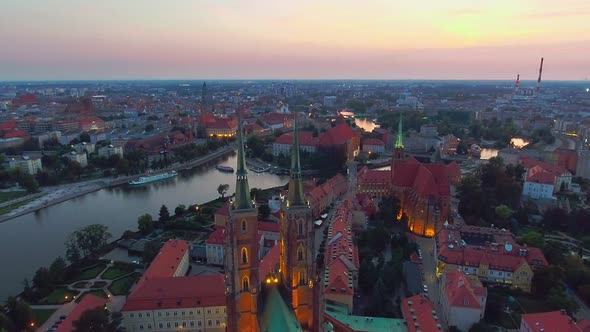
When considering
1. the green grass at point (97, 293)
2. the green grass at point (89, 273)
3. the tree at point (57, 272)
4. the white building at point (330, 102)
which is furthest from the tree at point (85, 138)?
the white building at point (330, 102)

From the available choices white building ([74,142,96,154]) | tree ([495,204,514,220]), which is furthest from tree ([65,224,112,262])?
white building ([74,142,96,154])

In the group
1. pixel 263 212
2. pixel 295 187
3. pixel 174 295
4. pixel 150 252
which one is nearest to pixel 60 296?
pixel 150 252

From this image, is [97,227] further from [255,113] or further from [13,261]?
[255,113]

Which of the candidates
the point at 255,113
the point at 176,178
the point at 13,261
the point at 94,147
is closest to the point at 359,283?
the point at 13,261

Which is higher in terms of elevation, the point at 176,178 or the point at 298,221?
the point at 298,221

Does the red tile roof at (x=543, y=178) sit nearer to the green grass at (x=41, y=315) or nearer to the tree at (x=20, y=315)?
the green grass at (x=41, y=315)

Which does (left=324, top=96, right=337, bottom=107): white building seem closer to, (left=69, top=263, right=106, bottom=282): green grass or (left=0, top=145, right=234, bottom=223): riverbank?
(left=0, top=145, right=234, bottom=223): riverbank
